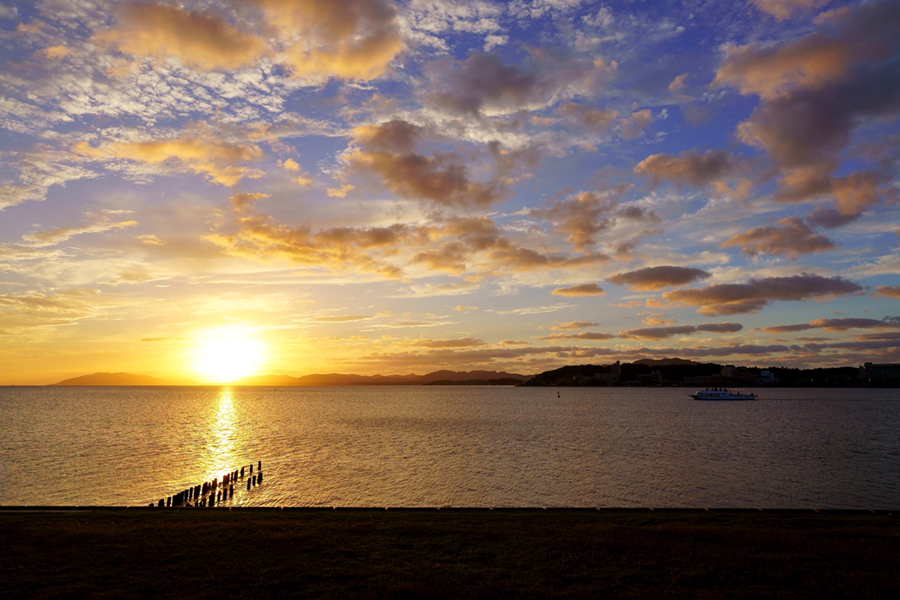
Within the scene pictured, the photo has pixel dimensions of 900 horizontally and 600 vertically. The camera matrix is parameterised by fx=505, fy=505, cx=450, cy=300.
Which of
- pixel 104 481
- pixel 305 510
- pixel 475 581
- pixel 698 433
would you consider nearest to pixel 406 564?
pixel 475 581

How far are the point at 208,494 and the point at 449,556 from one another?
1489 inches

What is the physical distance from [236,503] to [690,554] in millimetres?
39605

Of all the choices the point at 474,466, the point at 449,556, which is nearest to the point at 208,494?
the point at 474,466

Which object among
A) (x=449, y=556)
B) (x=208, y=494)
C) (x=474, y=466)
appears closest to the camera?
(x=449, y=556)

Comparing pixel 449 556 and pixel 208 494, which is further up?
pixel 449 556

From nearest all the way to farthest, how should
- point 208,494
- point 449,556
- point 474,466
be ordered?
point 449,556 < point 208,494 < point 474,466

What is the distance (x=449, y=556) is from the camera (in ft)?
62.2

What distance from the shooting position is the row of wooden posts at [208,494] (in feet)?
132

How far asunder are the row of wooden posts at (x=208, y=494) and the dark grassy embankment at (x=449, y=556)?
1478 cm

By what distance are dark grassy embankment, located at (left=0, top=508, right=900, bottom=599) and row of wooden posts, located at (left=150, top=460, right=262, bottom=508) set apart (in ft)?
48.5

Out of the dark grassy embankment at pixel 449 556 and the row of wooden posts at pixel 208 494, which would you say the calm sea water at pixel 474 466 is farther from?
the dark grassy embankment at pixel 449 556

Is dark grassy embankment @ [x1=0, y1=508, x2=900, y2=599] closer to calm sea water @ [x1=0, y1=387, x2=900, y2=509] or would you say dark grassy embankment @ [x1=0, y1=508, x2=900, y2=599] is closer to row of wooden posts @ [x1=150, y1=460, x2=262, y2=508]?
row of wooden posts @ [x1=150, y1=460, x2=262, y2=508]

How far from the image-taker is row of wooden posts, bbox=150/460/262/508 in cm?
4012

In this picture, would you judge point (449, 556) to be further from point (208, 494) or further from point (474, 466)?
point (474, 466)
